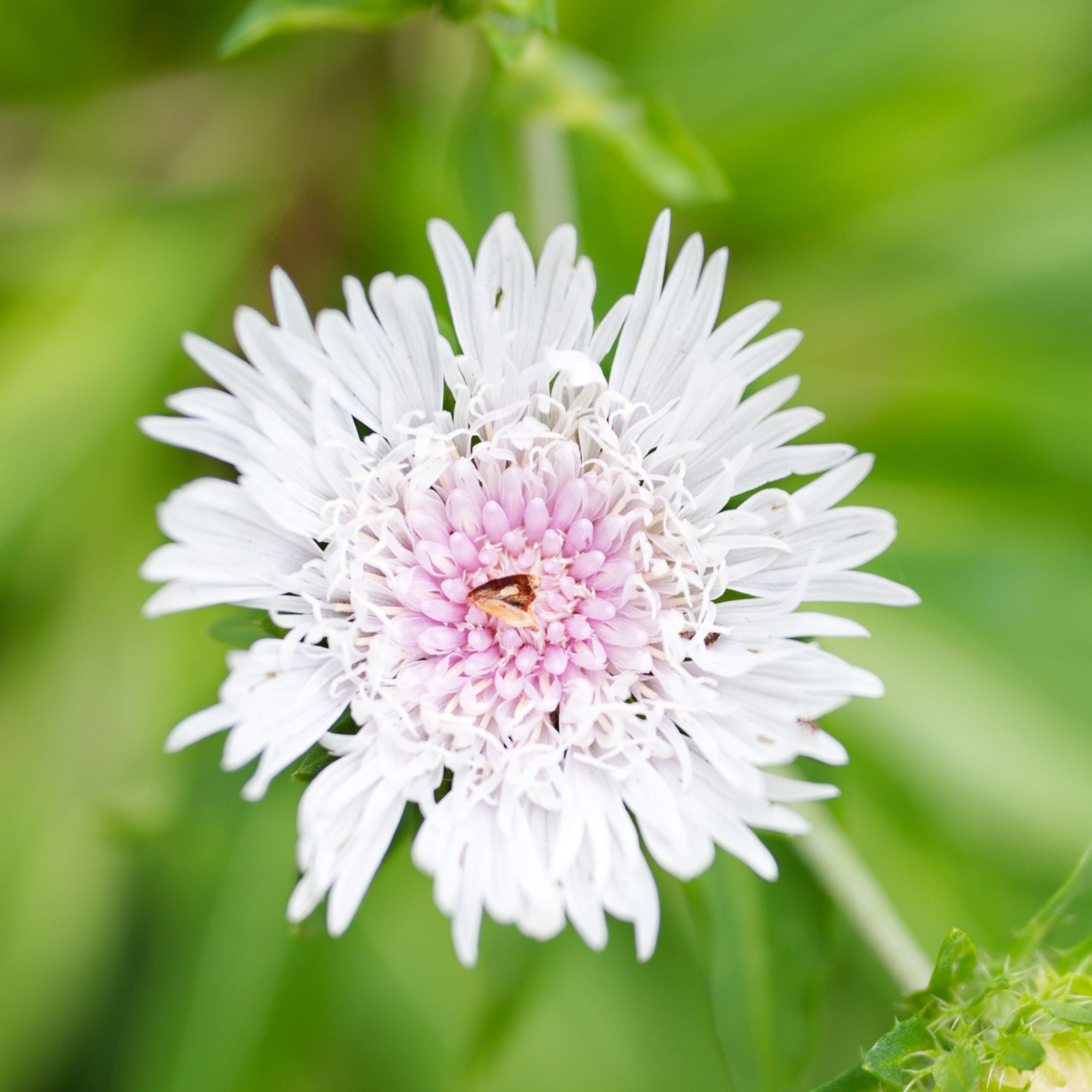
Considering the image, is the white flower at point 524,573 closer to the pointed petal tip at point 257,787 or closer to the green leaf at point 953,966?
the pointed petal tip at point 257,787

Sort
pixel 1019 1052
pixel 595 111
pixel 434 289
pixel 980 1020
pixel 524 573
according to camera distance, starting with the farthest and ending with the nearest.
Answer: pixel 434 289 < pixel 595 111 < pixel 524 573 < pixel 980 1020 < pixel 1019 1052

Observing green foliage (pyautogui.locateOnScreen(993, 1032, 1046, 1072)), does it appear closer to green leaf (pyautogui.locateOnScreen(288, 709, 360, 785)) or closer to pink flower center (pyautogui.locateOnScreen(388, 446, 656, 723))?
pink flower center (pyautogui.locateOnScreen(388, 446, 656, 723))

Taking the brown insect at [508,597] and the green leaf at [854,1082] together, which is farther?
the brown insect at [508,597]

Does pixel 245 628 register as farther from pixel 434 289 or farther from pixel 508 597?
pixel 434 289

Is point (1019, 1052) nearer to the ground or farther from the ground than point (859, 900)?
nearer to the ground

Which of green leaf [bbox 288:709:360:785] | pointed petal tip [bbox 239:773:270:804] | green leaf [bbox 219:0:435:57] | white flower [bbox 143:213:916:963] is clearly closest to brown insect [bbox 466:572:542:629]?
white flower [bbox 143:213:916:963]

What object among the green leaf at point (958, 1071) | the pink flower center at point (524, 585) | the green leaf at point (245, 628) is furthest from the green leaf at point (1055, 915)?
the green leaf at point (245, 628)

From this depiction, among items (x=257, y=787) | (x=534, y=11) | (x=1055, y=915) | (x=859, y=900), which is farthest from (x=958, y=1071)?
(x=534, y=11)
